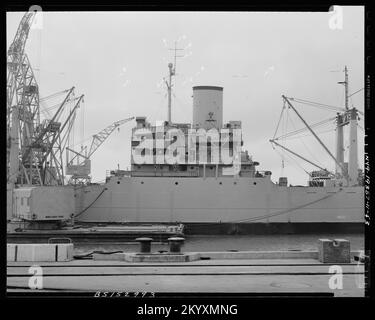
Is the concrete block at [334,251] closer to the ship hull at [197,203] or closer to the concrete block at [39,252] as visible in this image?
the concrete block at [39,252]

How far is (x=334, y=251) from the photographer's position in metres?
8.68

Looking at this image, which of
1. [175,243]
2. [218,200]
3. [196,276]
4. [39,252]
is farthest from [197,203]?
[196,276]

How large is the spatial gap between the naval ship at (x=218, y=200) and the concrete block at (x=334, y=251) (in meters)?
23.7

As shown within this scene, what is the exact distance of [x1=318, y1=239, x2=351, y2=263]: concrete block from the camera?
27.9ft

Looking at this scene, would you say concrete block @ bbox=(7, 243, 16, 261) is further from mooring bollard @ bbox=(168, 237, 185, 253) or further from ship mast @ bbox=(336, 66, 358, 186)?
ship mast @ bbox=(336, 66, 358, 186)

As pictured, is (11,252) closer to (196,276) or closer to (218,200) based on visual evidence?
(196,276)

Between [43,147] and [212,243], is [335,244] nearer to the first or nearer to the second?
[212,243]

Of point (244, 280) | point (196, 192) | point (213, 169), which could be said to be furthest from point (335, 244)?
point (213, 169)

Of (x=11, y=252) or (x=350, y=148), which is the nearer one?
(x=11, y=252)

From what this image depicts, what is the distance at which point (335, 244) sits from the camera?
857 cm

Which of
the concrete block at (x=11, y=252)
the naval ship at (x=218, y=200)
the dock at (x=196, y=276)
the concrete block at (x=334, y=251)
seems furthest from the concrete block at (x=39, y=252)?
the naval ship at (x=218, y=200)

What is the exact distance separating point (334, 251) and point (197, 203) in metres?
24.6

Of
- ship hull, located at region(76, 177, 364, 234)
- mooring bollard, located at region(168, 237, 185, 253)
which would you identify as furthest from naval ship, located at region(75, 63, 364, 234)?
mooring bollard, located at region(168, 237, 185, 253)
